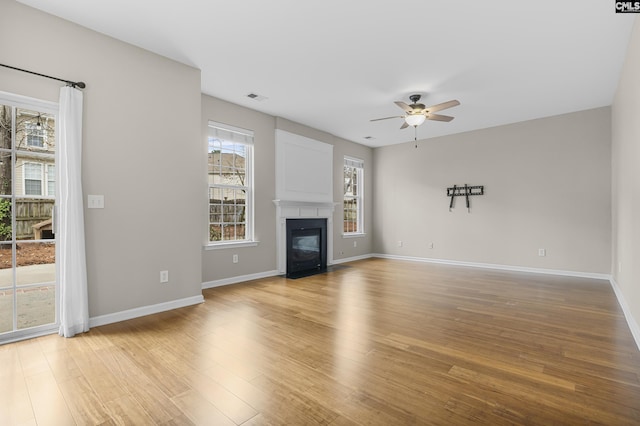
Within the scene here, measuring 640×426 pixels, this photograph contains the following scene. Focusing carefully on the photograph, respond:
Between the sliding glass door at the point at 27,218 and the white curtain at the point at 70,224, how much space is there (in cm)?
12

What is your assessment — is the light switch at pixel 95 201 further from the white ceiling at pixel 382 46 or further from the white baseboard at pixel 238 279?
the white baseboard at pixel 238 279

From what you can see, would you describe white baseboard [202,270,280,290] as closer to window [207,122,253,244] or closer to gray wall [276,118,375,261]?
window [207,122,253,244]

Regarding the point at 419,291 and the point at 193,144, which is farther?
the point at 419,291

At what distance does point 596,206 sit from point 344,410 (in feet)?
19.3

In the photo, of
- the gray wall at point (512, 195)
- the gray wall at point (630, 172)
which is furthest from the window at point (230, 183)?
the gray wall at point (630, 172)

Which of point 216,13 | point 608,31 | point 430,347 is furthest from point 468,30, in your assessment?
point 430,347

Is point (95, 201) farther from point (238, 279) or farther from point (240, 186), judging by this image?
point (238, 279)

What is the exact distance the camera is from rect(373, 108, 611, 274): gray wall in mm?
5402

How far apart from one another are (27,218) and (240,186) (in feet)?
9.12

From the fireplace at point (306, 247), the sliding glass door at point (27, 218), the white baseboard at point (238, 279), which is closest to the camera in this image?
the sliding glass door at point (27, 218)

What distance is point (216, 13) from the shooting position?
2.83m

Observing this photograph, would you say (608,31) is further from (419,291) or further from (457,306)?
(419,291)

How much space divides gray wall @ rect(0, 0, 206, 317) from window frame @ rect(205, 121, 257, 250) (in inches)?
36.9

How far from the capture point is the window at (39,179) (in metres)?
2.83
